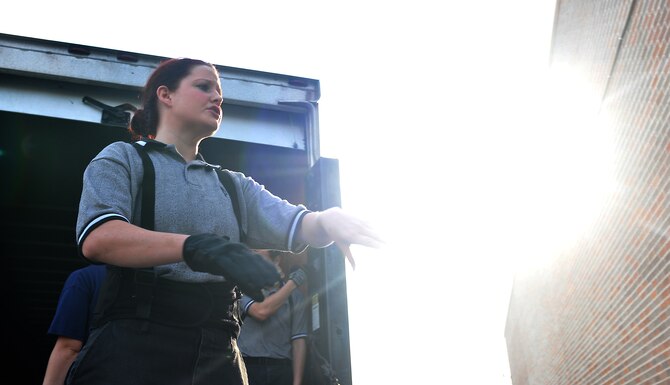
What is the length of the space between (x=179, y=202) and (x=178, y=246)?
0.31 m

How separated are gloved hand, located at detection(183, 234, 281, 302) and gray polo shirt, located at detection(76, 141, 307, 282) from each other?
0.28m

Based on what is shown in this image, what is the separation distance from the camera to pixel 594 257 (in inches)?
483

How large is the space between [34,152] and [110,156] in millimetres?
2914

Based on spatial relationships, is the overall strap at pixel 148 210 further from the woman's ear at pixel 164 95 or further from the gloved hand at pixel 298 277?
the gloved hand at pixel 298 277

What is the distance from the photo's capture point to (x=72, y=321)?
327 centimetres

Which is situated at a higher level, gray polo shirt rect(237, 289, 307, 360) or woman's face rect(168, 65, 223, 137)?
woman's face rect(168, 65, 223, 137)

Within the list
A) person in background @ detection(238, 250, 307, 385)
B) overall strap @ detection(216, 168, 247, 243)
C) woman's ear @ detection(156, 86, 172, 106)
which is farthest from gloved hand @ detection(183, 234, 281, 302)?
person in background @ detection(238, 250, 307, 385)

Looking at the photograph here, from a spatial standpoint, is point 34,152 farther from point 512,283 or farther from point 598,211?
point 512,283

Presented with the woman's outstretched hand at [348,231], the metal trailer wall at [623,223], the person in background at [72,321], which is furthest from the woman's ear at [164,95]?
the metal trailer wall at [623,223]

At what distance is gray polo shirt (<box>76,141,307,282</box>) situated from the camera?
1.56m

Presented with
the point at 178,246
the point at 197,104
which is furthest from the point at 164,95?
the point at 178,246

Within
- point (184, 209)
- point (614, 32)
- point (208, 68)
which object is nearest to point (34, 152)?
point (208, 68)

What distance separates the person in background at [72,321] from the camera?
3211 mm

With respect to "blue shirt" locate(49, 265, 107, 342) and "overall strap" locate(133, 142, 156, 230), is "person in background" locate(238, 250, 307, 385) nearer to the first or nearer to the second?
"blue shirt" locate(49, 265, 107, 342)
